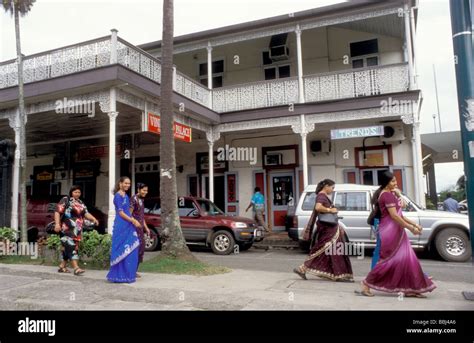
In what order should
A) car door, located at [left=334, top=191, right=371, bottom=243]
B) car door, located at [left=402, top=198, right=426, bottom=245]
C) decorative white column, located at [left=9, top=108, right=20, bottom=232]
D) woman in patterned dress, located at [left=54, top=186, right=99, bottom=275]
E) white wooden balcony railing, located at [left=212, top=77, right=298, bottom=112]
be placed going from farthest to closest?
1. white wooden balcony railing, located at [left=212, top=77, right=298, bottom=112]
2. decorative white column, located at [left=9, top=108, right=20, bottom=232]
3. car door, located at [left=334, top=191, right=371, bottom=243]
4. car door, located at [left=402, top=198, right=426, bottom=245]
5. woman in patterned dress, located at [left=54, top=186, right=99, bottom=275]

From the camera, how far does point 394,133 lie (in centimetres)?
1418

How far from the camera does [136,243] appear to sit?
21.2ft

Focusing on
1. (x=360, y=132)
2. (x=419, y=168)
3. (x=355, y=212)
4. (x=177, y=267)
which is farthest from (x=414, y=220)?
(x=177, y=267)

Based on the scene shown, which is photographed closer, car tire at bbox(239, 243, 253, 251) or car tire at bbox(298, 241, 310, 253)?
car tire at bbox(298, 241, 310, 253)

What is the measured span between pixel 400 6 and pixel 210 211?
9269 mm

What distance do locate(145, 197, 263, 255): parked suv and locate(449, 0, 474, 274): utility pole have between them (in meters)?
7.00

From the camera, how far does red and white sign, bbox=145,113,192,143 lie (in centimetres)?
1138

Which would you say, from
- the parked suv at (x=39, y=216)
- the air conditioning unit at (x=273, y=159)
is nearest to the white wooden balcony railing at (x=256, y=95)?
the air conditioning unit at (x=273, y=159)

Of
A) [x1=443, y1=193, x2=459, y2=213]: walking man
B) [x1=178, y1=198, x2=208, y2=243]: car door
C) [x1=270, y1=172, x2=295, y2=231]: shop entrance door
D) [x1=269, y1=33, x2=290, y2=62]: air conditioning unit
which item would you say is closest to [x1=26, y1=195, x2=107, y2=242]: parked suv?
[x1=178, y1=198, x2=208, y2=243]: car door

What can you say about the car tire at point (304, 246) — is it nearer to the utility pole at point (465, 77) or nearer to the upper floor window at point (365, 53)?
the utility pole at point (465, 77)

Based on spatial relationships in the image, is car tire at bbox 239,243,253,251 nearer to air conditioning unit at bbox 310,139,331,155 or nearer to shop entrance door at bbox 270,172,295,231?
shop entrance door at bbox 270,172,295,231

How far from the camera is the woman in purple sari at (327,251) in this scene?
6.28 meters

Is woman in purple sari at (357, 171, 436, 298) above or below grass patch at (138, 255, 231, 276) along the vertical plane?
above
